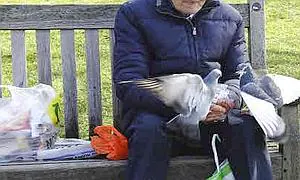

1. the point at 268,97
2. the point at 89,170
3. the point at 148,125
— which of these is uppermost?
the point at 268,97

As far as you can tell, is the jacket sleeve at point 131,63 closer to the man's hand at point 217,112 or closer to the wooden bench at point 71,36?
the man's hand at point 217,112

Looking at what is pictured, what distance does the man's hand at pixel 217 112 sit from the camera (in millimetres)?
3639

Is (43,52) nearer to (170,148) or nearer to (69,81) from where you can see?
(69,81)

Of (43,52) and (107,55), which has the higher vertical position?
(43,52)

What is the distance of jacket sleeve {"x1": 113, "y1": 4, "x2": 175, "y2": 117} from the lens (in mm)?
3594

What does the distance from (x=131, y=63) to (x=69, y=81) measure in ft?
2.06

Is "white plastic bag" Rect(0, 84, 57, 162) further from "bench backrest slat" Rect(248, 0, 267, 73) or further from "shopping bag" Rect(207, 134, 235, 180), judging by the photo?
"bench backrest slat" Rect(248, 0, 267, 73)

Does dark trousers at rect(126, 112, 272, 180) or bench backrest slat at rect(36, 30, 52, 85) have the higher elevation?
bench backrest slat at rect(36, 30, 52, 85)

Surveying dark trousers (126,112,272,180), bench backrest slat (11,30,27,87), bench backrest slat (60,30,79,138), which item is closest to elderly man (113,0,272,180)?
dark trousers (126,112,272,180)

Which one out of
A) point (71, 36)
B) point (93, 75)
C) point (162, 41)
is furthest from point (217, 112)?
point (71, 36)

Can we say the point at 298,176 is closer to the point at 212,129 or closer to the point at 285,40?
the point at 212,129

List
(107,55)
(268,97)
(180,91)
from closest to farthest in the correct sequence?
(180,91) → (268,97) → (107,55)

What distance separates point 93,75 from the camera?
167 inches

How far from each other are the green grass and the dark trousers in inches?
72.0
